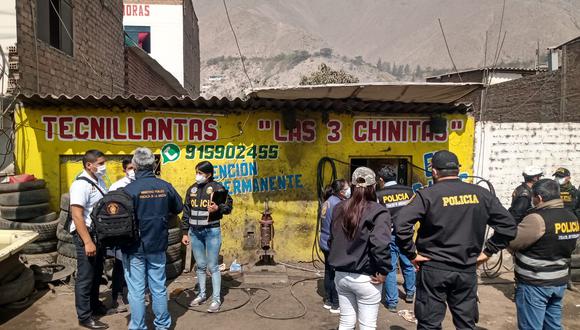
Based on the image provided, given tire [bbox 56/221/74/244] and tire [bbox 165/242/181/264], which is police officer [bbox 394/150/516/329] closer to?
tire [bbox 165/242/181/264]

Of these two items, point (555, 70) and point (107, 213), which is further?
point (555, 70)

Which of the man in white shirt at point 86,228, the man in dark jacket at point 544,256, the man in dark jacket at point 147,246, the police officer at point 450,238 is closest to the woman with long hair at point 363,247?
the police officer at point 450,238

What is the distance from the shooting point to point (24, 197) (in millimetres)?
6453

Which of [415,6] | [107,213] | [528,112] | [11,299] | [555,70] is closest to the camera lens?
[107,213]

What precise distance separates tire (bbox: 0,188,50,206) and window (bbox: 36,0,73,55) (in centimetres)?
320

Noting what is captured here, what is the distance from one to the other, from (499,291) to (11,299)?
724 centimetres

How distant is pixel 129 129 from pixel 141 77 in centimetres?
816

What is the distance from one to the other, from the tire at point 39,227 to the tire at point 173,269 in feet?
6.19

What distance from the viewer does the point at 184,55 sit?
89.8ft

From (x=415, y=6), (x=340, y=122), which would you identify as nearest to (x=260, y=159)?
(x=340, y=122)

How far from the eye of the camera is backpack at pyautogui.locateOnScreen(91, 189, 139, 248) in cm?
429

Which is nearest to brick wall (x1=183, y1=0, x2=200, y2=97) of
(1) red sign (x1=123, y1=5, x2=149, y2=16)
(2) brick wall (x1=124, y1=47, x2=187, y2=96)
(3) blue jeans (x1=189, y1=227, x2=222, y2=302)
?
(1) red sign (x1=123, y1=5, x2=149, y2=16)

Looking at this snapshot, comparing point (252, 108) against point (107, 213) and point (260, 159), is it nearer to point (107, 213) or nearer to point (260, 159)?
point (260, 159)

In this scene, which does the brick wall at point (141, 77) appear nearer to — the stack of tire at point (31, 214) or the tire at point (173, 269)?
the stack of tire at point (31, 214)
